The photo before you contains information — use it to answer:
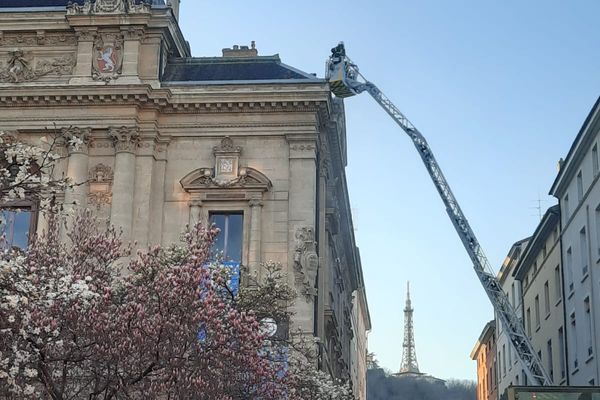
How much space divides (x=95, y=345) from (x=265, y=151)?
69.0 feet

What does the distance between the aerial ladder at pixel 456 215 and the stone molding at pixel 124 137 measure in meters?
8.92

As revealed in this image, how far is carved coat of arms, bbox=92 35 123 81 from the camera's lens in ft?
128

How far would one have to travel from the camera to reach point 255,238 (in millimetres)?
37375

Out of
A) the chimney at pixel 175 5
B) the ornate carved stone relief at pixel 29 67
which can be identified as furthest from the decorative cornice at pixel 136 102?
the chimney at pixel 175 5

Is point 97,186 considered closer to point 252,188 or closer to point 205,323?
point 252,188

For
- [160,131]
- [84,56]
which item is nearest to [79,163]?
[160,131]

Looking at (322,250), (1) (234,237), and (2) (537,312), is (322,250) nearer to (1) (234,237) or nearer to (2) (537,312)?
(1) (234,237)

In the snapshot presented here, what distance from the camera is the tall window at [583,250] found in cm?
3962

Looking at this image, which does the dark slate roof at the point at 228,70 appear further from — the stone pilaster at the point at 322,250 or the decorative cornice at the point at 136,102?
the stone pilaster at the point at 322,250

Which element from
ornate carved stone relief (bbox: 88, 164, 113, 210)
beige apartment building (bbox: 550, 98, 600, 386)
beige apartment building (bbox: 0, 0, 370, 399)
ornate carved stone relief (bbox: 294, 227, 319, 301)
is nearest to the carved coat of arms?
beige apartment building (bbox: 0, 0, 370, 399)

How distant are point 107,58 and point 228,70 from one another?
5081mm

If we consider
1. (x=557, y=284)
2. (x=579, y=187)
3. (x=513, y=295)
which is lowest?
(x=557, y=284)

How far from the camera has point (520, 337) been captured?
3869 centimetres

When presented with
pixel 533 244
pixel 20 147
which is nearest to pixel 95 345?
pixel 20 147
